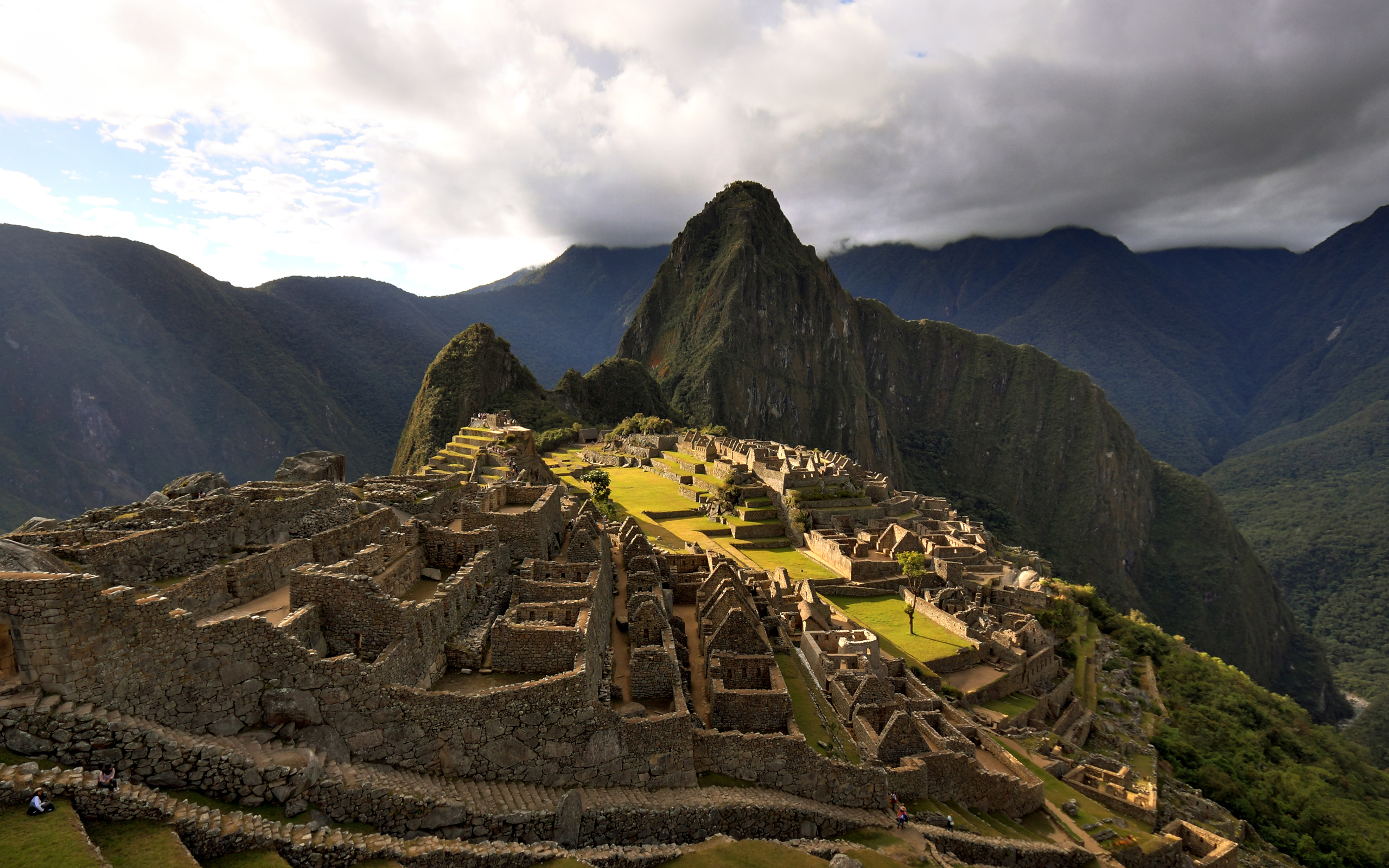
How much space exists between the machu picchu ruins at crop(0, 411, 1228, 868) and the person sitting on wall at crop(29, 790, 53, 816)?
176 mm

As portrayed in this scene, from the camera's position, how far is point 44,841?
7359 mm

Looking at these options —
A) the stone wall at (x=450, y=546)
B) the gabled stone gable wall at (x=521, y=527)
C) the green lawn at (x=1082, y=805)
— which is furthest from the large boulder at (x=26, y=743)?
the green lawn at (x=1082, y=805)

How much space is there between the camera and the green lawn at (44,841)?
7.11 meters

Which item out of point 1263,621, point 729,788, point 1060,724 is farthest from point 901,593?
point 1263,621

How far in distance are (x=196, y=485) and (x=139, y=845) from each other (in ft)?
59.1

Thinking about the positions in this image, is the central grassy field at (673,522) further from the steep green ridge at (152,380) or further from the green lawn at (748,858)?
the steep green ridge at (152,380)

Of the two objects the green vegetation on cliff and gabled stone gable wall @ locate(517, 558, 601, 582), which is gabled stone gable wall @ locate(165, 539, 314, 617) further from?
the green vegetation on cliff

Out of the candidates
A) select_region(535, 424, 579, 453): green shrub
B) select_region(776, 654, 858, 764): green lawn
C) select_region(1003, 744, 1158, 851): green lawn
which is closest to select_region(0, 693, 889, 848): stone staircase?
select_region(776, 654, 858, 764): green lawn

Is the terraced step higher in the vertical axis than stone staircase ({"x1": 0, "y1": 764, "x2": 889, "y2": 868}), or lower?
lower

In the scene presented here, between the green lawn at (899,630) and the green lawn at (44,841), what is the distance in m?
27.6

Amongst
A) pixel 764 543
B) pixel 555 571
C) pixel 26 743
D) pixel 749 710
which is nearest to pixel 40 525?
pixel 26 743

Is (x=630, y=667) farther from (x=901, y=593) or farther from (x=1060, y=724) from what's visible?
(x=901, y=593)

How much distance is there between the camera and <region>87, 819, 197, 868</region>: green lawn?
7766 millimetres

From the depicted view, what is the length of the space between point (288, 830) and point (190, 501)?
10545mm
